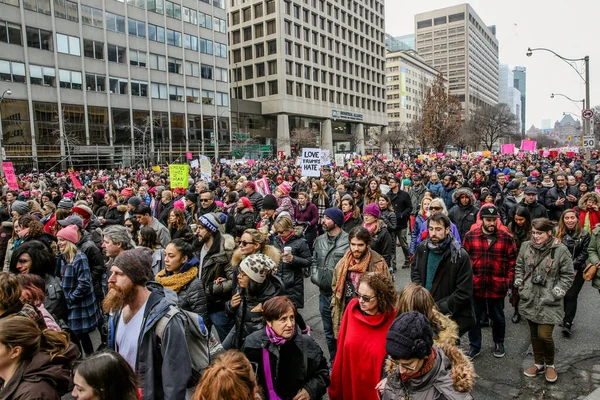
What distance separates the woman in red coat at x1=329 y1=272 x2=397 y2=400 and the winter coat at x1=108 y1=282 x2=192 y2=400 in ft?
3.94

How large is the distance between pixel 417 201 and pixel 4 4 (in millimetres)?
43430

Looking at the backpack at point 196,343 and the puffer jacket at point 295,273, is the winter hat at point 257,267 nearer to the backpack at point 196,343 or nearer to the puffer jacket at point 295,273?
the backpack at point 196,343

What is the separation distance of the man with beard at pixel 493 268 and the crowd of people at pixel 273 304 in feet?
0.06

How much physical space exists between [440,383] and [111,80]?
166 feet

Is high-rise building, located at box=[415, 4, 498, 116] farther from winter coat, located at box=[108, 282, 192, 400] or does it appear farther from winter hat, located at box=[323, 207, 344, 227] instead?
winter coat, located at box=[108, 282, 192, 400]

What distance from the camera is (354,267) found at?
166 inches

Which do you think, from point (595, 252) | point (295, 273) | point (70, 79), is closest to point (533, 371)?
point (595, 252)

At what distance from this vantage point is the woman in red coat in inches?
123

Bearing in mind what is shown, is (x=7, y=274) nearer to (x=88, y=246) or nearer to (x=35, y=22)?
(x=88, y=246)

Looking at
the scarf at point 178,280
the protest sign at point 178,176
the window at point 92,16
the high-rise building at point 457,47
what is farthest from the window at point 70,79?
the high-rise building at point 457,47

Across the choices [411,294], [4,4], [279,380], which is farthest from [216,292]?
[4,4]

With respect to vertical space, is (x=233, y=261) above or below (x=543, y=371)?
above

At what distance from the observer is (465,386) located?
7.72ft

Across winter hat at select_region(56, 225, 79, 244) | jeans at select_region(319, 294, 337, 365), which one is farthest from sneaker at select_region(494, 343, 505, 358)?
winter hat at select_region(56, 225, 79, 244)
